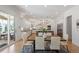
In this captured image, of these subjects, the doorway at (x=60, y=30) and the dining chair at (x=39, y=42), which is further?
the doorway at (x=60, y=30)

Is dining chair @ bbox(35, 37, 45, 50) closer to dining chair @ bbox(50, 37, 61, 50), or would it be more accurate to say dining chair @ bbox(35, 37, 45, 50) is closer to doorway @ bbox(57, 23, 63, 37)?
dining chair @ bbox(50, 37, 61, 50)

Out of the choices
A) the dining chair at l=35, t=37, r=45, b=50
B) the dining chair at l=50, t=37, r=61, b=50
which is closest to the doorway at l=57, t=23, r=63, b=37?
the dining chair at l=50, t=37, r=61, b=50

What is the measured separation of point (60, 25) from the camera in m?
5.12

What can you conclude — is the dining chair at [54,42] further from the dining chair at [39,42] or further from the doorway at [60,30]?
the dining chair at [39,42]

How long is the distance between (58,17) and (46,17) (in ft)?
1.63

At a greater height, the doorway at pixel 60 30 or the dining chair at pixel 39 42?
the doorway at pixel 60 30

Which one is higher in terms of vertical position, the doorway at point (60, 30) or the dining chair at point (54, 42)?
the doorway at point (60, 30)

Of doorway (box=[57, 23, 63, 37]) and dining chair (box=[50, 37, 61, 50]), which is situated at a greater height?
doorway (box=[57, 23, 63, 37])

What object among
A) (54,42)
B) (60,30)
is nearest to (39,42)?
(54,42)

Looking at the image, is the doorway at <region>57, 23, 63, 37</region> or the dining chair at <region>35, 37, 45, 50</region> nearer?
the dining chair at <region>35, 37, 45, 50</region>

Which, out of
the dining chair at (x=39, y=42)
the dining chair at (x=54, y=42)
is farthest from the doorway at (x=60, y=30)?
the dining chair at (x=39, y=42)
